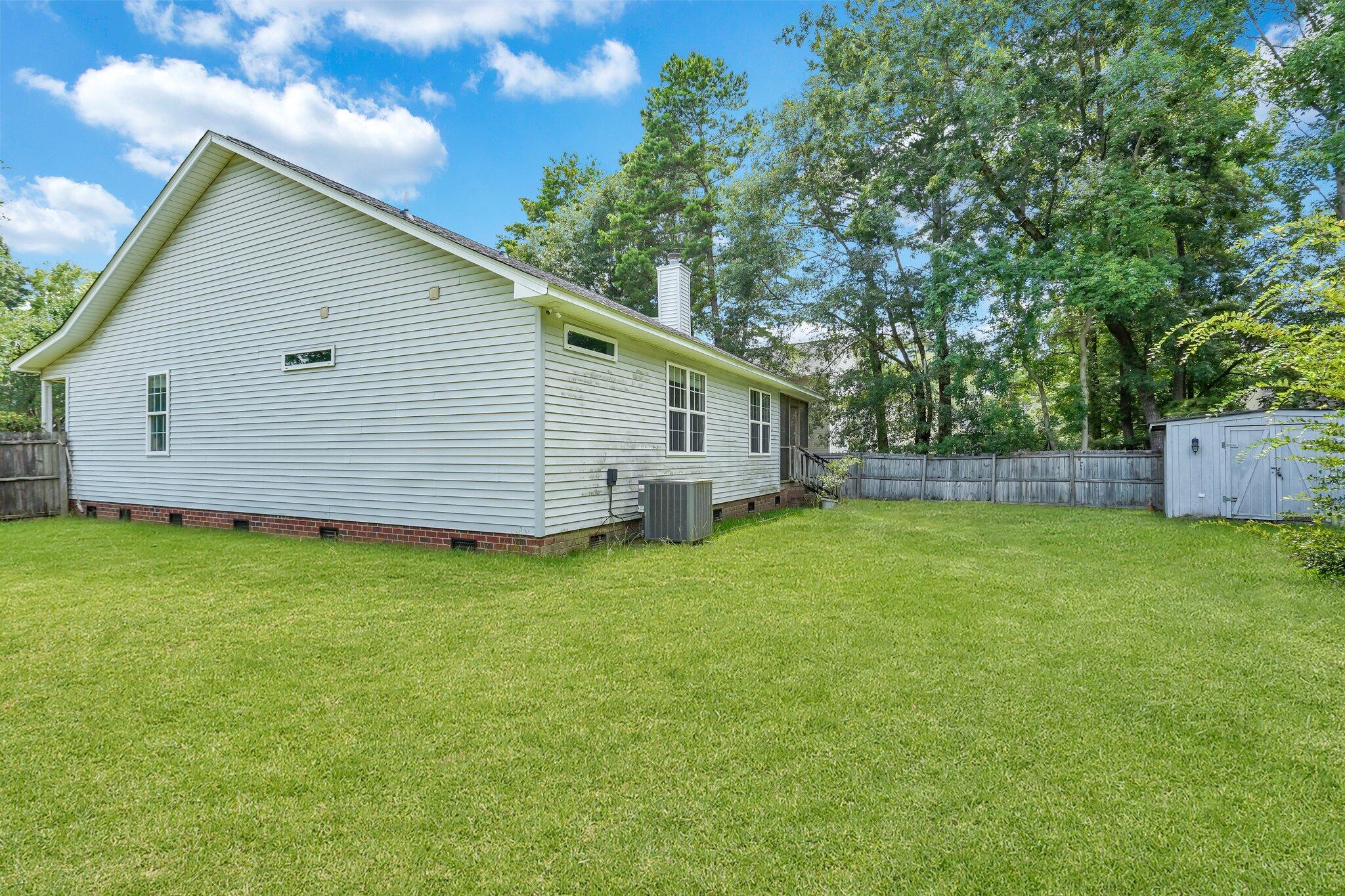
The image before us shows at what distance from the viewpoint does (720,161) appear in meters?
22.2

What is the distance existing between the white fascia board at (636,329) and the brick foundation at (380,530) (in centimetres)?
273

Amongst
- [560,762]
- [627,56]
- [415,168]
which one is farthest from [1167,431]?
[415,168]

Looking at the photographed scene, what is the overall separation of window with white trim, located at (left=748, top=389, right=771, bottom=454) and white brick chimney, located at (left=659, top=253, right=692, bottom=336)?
87.3 inches

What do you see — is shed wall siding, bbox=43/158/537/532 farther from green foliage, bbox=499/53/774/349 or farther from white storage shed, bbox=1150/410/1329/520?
green foliage, bbox=499/53/774/349

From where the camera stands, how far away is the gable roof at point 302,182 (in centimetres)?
661

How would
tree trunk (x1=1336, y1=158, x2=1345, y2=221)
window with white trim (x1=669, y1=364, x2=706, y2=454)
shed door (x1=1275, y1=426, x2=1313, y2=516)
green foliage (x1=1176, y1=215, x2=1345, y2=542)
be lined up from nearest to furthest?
1. green foliage (x1=1176, y1=215, x2=1345, y2=542)
2. shed door (x1=1275, y1=426, x2=1313, y2=516)
3. window with white trim (x1=669, y1=364, x2=706, y2=454)
4. tree trunk (x1=1336, y1=158, x2=1345, y2=221)

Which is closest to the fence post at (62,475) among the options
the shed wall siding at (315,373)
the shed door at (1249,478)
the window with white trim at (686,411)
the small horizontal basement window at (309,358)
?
the shed wall siding at (315,373)

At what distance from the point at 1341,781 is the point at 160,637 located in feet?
21.7

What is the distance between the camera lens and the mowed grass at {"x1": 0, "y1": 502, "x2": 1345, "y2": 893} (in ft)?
6.15

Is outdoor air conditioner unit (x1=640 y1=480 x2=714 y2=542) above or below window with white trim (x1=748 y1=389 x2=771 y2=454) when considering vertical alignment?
below

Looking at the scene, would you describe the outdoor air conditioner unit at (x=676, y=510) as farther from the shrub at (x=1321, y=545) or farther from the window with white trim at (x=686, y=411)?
the shrub at (x=1321, y=545)

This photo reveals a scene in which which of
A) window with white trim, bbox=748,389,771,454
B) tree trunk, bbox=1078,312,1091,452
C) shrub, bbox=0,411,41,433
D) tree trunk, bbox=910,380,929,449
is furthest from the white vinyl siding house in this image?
tree trunk, bbox=1078,312,1091,452

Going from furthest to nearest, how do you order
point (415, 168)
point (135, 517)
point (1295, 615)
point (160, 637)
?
point (415, 168) < point (135, 517) < point (1295, 615) < point (160, 637)

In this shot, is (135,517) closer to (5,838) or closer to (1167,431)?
(5,838)
